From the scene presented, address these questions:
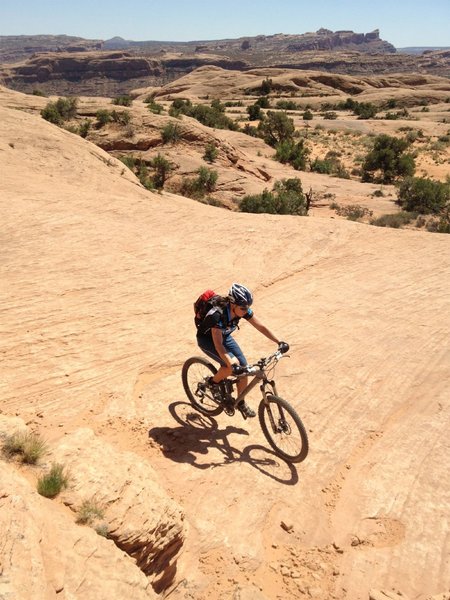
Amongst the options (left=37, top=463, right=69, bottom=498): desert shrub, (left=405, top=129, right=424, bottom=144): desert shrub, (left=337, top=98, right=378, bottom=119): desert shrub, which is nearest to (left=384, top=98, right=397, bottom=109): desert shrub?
(left=337, top=98, right=378, bottom=119): desert shrub

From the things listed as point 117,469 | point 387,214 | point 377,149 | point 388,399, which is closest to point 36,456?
point 117,469

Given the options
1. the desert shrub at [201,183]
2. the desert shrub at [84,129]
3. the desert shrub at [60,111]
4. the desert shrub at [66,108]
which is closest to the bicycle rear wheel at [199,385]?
the desert shrub at [201,183]

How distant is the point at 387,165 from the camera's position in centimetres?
3098

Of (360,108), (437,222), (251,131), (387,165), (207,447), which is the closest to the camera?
(207,447)

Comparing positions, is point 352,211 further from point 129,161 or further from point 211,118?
point 211,118

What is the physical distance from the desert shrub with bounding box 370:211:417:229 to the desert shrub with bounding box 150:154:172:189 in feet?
31.9

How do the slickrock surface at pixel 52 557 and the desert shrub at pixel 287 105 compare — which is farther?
the desert shrub at pixel 287 105

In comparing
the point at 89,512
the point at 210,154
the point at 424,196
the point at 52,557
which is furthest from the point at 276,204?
the point at 52,557

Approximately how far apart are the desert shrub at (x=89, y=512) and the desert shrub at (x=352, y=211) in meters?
19.6

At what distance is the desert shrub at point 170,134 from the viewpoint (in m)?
25.1

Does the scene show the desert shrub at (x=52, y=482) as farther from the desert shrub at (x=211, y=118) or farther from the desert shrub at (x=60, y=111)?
the desert shrub at (x=211, y=118)

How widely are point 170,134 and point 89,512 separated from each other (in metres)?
23.9

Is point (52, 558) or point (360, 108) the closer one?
point (52, 558)

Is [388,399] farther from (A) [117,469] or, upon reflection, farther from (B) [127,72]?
(B) [127,72]
